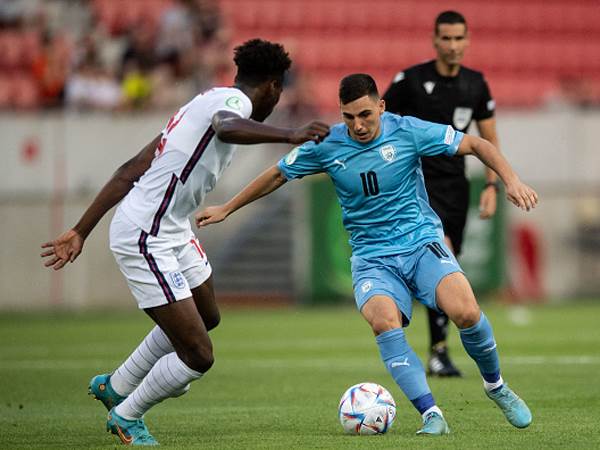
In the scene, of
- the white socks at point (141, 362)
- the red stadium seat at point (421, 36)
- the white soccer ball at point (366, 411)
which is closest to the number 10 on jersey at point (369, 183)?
the white soccer ball at point (366, 411)

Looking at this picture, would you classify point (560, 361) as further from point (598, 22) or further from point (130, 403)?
point (598, 22)

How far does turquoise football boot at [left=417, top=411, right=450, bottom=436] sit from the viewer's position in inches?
265

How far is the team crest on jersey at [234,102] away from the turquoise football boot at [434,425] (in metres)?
1.90

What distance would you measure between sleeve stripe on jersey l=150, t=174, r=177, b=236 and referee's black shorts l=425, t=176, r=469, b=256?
3.69 metres

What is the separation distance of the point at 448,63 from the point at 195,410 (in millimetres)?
3376

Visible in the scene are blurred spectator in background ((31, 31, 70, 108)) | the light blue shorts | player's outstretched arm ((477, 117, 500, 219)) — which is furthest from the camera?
blurred spectator in background ((31, 31, 70, 108))

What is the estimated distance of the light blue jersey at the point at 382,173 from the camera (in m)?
7.22

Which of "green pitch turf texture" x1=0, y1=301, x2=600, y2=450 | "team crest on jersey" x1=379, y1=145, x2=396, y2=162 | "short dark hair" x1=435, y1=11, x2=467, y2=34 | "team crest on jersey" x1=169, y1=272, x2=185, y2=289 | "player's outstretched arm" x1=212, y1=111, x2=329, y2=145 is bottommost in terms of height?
"green pitch turf texture" x1=0, y1=301, x2=600, y2=450

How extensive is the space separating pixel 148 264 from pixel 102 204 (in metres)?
0.42

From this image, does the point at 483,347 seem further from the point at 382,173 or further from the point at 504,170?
the point at 382,173

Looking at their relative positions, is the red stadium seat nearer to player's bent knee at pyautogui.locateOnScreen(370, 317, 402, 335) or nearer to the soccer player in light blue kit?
the soccer player in light blue kit

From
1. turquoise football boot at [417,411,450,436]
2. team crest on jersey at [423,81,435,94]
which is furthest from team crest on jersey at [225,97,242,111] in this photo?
team crest on jersey at [423,81,435,94]

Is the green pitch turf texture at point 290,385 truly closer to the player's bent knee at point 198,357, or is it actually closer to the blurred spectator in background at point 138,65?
the player's bent knee at point 198,357

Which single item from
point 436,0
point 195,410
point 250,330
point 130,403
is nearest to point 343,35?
point 436,0
